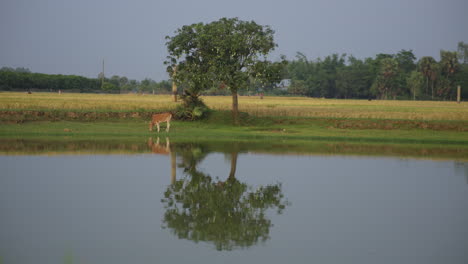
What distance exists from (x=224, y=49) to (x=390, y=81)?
279 ft

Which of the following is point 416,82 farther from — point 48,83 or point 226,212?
point 226,212

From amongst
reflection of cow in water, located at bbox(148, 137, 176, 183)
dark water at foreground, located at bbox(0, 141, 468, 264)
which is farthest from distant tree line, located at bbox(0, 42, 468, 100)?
dark water at foreground, located at bbox(0, 141, 468, 264)

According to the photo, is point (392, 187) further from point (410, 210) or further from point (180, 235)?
point (180, 235)

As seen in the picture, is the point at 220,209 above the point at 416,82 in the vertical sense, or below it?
below

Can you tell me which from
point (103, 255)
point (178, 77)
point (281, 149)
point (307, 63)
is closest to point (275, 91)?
point (307, 63)

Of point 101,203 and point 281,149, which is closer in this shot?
point 101,203

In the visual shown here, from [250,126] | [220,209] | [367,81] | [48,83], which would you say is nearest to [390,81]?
[367,81]

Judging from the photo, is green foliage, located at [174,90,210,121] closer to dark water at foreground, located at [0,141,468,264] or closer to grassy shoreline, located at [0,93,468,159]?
grassy shoreline, located at [0,93,468,159]

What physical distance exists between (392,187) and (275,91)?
133 meters

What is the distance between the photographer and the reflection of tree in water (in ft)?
41.2

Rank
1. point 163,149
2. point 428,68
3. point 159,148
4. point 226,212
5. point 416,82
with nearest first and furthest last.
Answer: point 226,212
point 163,149
point 159,148
point 416,82
point 428,68

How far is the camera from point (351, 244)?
40.1ft

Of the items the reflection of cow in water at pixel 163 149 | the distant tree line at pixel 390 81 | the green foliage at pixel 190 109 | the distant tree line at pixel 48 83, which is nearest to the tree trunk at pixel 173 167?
the reflection of cow in water at pixel 163 149

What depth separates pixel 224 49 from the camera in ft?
143
